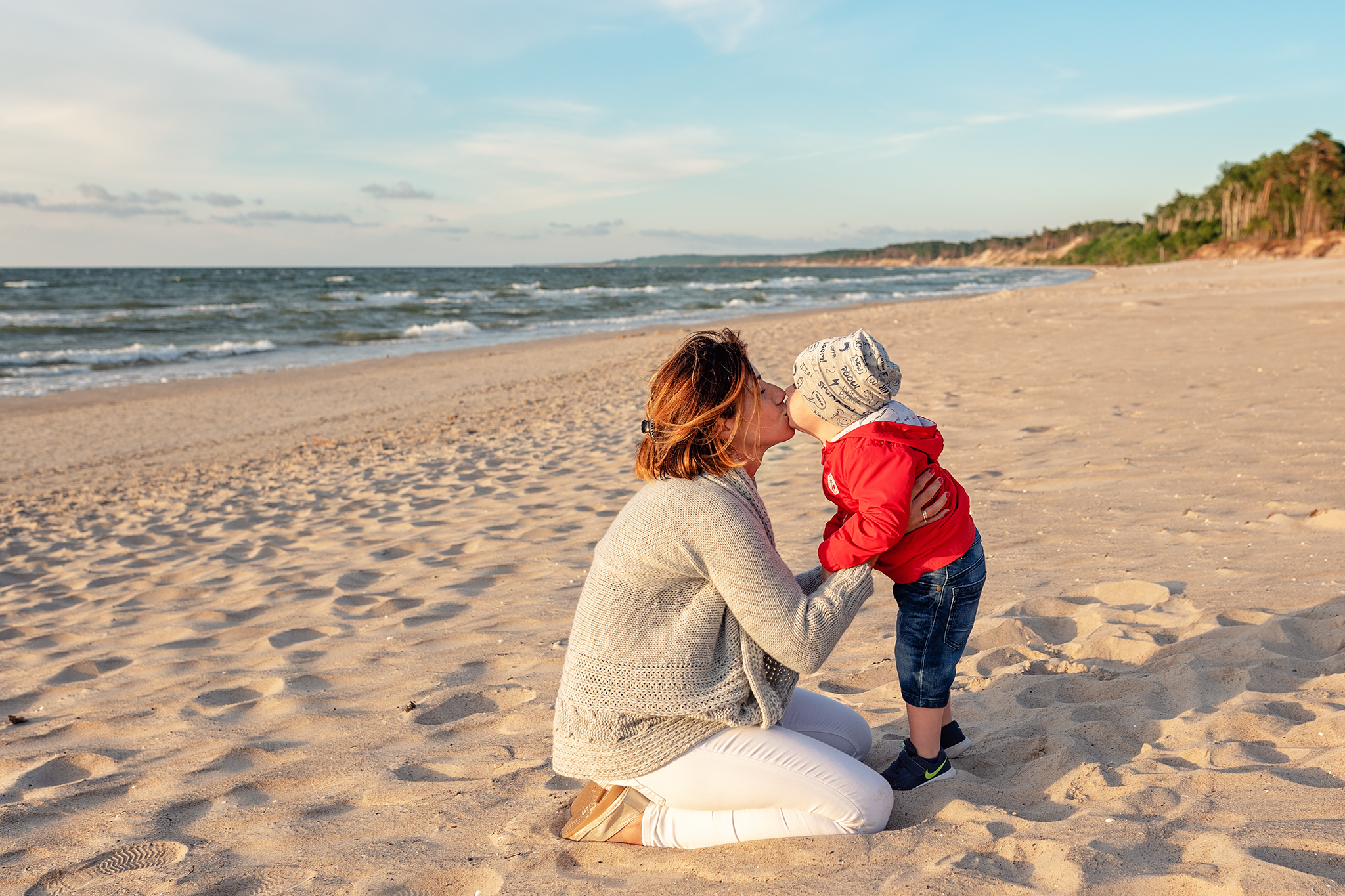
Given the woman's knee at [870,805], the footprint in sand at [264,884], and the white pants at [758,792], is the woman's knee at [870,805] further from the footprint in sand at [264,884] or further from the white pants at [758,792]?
the footprint in sand at [264,884]

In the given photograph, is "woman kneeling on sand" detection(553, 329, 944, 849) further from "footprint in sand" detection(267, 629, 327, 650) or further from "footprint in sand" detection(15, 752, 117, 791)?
"footprint in sand" detection(267, 629, 327, 650)

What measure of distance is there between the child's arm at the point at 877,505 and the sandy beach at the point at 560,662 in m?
0.71

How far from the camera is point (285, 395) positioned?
12844 mm

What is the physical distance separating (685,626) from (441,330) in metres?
23.4

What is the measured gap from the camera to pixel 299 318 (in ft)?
90.0

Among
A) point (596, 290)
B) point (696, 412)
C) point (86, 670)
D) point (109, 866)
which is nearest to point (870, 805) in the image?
point (696, 412)

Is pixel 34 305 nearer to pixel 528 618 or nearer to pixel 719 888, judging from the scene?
pixel 528 618

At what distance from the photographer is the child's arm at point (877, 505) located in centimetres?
220

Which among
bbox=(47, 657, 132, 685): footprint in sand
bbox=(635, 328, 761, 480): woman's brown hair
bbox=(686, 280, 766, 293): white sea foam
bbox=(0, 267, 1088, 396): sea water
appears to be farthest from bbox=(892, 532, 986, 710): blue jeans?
bbox=(686, 280, 766, 293): white sea foam

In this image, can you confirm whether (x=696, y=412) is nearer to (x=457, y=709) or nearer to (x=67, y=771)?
(x=457, y=709)

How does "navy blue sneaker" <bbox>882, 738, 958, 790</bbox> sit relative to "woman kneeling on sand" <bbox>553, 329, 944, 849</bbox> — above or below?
below

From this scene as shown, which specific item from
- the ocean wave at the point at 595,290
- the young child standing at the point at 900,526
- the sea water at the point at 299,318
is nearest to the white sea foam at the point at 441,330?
the sea water at the point at 299,318

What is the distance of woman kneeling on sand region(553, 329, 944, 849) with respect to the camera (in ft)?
6.88

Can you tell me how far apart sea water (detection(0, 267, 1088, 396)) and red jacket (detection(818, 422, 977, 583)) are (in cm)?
1521
